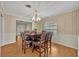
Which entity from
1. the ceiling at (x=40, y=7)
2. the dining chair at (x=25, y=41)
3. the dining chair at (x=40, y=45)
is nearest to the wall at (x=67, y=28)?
the ceiling at (x=40, y=7)

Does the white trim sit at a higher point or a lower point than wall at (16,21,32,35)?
lower

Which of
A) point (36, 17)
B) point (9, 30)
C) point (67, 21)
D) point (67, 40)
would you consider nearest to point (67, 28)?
point (67, 21)

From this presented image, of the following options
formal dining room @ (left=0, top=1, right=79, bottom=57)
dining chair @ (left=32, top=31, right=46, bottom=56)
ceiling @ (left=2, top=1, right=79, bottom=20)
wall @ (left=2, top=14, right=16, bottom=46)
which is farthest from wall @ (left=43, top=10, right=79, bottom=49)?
wall @ (left=2, top=14, right=16, bottom=46)

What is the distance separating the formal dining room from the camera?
6.62 feet

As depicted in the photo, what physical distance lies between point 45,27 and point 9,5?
34.6 inches

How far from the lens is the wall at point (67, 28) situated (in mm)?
2033

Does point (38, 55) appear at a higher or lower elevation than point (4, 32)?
lower

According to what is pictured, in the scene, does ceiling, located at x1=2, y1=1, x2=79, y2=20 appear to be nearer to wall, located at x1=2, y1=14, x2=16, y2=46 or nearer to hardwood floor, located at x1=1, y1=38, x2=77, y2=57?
wall, located at x1=2, y1=14, x2=16, y2=46

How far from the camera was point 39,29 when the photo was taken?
2057 millimetres

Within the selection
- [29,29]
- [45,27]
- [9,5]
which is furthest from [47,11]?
[9,5]

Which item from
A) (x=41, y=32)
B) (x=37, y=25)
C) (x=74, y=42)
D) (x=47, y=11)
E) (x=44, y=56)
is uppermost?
(x=47, y=11)

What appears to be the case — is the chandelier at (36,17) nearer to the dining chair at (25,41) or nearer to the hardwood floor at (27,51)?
the dining chair at (25,41)

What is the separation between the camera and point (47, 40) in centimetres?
209

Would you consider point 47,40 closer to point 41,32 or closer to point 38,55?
point 41,32
